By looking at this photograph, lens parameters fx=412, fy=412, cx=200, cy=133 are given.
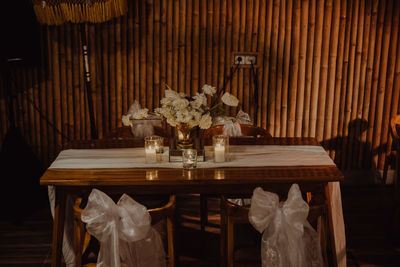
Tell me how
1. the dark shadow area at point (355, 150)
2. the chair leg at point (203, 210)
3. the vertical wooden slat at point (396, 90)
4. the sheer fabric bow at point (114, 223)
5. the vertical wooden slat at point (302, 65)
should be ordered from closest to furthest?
the sheer fabric bow at point (114, 223) → the chair leg at point (203, 210) → the vertical wooden slat at point (302, 65) → the vertical wooden slat at point (396, 90) → the dark shadow area at point (355, 150)

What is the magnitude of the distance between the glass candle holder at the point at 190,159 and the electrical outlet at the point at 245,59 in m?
2.05

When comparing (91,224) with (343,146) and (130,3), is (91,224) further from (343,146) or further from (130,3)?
(343,146)

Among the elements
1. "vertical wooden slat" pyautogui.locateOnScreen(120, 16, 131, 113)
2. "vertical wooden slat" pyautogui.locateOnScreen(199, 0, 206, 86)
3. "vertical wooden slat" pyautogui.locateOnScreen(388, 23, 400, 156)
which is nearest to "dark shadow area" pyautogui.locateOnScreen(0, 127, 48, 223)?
"vertical wooden slat" pyautogui.locateOnScreen(120, 16, 131, 113)

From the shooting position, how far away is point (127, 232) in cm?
204

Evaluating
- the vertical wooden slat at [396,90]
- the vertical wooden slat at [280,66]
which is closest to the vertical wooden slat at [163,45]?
the vertical wooden slat at [280,66]

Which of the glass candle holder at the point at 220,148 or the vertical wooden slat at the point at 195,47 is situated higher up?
the vertical wooden slat at the point at 195,47

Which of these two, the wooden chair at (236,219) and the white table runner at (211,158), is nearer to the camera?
the wooden chair at (236,219)

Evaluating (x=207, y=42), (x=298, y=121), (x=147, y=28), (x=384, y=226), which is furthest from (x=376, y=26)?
(x=147, y=28)

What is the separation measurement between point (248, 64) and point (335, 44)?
97 centimetres

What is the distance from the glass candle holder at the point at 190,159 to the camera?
262 cm

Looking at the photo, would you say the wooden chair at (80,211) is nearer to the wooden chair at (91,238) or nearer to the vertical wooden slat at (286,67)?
the wooden chair at (91,238)

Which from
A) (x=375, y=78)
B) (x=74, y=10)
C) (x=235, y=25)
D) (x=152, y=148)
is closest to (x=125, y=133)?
(x=152, y=148)

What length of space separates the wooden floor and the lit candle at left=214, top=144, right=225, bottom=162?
0.87 meters

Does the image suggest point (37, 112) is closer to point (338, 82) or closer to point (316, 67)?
point (316, 67)
